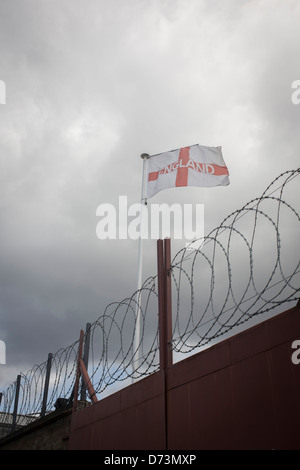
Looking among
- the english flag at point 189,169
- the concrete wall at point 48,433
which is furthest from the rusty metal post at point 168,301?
the english flag at point 189,169

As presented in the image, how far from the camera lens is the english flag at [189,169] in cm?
1138

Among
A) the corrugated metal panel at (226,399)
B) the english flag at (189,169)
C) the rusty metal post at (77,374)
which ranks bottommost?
the corrugated metal panel at (226,399)

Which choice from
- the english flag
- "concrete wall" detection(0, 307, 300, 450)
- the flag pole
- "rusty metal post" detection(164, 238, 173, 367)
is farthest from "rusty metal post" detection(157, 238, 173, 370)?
the english flag

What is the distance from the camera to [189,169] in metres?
11.5

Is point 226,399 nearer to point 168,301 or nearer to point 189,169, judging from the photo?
point 168,301

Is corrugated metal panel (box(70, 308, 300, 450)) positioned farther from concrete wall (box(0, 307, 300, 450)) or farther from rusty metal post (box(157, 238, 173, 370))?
rusty metal post (box(157, 238, 173, 370))

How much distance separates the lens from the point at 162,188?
11492 mm

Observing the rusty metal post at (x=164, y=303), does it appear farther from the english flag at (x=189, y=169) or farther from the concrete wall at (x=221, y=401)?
the english flag at (x=189, y=169)

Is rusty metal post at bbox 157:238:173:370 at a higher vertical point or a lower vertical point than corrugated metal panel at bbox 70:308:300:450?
higher

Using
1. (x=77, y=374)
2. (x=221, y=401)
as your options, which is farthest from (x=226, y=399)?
(x=77, y=374)

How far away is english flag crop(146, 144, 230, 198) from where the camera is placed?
11.4 metres
